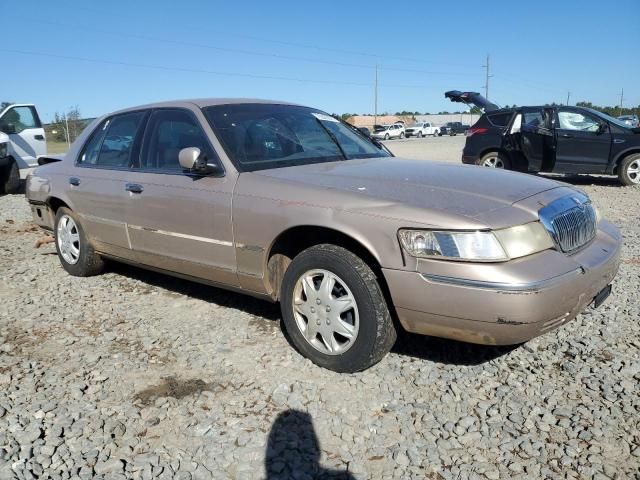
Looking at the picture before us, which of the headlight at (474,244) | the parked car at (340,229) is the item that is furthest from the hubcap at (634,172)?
the headlight at (474,244)

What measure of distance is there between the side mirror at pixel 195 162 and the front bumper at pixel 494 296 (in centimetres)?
147

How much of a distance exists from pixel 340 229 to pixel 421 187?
54 cm

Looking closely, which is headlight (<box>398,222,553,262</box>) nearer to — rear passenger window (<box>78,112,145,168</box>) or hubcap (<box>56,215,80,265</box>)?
rear passenger window (<box>78,112,145,168</box>)

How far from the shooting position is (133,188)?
4.29 meters

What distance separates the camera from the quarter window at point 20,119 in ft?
38.3

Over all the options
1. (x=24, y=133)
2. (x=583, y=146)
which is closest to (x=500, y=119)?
(x=583, y=146)

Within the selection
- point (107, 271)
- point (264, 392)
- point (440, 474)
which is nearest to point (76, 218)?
point (107, 271)

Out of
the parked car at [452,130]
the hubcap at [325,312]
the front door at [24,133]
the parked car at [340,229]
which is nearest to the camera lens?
the parked car at [340,229]

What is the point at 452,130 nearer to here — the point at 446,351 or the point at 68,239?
the point at 68,239

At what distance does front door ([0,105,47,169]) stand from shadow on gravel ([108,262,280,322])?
726 cm

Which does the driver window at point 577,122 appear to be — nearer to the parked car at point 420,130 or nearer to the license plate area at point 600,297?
the license plate area at point 600,297

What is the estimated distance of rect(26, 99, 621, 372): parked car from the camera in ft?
9.11

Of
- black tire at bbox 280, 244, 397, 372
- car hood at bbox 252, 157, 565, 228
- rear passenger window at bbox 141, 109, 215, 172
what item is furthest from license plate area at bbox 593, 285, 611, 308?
rear passenger window at bbox 141, 109, 215, 172

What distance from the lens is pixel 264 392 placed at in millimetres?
3078
